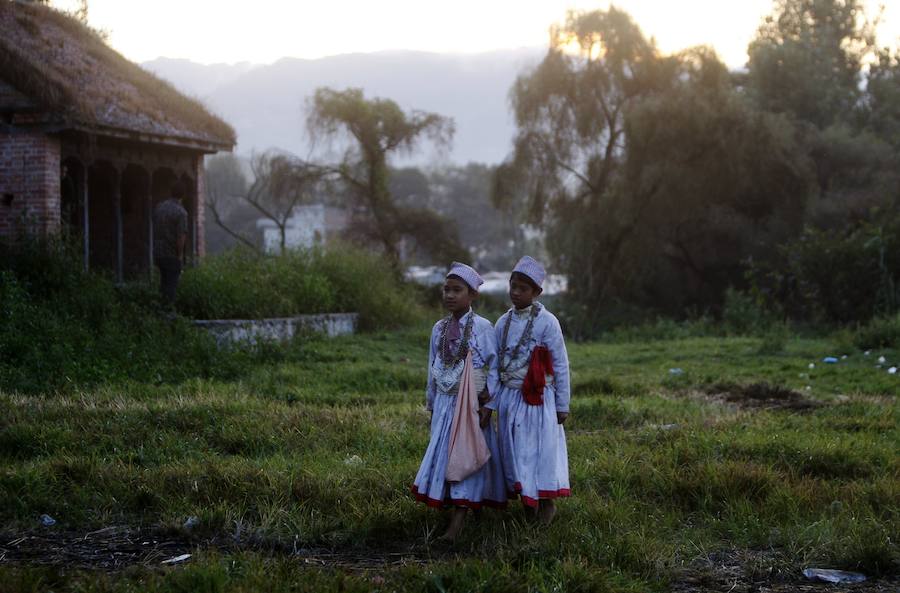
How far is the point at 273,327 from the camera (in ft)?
51.8

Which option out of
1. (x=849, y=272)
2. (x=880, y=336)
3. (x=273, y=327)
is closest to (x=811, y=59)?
(x=849, y=272)

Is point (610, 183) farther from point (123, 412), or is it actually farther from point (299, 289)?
point (123, 412)

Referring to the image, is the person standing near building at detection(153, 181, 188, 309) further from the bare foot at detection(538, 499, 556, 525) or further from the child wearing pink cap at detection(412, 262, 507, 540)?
the bare foot at detection(538, 499, 556, 525)

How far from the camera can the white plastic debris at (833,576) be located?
5.46 metres

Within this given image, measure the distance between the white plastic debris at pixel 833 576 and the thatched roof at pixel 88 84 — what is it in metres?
12.3

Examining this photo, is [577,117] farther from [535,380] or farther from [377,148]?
[535,380]

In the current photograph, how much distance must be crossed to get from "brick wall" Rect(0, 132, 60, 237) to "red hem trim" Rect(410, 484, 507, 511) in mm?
10485

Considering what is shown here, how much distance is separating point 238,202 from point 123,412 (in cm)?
7261

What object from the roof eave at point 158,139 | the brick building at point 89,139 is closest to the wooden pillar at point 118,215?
the brick building at point 89,139

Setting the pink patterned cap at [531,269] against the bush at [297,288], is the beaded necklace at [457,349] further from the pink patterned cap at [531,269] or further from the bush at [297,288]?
the bush at [297,288]

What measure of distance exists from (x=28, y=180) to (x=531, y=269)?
1110 cm

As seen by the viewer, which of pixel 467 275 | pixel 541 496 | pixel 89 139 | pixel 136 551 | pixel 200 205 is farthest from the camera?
pixel 200 205

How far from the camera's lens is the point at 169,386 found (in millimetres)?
10961

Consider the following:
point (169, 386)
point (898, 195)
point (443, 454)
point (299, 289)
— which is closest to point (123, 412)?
point (169, 386)
